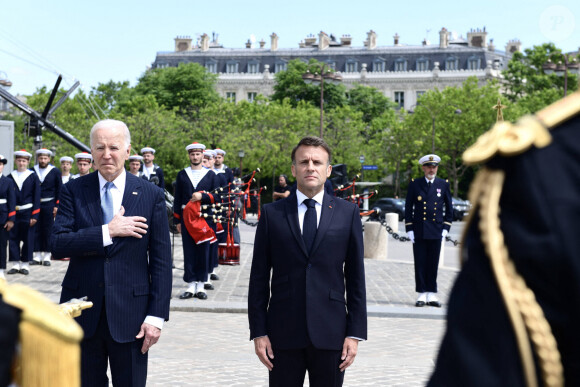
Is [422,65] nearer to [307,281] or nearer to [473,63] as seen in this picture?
[473,63]

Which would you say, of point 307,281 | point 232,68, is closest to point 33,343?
point 307,281

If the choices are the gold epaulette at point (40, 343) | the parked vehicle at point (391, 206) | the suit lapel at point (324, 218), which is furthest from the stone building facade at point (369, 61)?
the gold epaulette at point (40, 343)

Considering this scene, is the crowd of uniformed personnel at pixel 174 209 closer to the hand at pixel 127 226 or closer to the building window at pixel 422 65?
the hand at pixel 127 226

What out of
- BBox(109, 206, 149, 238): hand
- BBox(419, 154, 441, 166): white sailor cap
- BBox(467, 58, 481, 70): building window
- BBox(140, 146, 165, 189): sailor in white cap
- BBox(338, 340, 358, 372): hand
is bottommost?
BBox(338, 340, 358, 372): hand

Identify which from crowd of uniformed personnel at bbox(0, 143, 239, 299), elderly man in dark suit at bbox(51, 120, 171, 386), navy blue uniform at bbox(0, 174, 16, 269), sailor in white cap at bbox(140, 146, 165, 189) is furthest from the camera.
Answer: sailor in white cap at bbox(140, 146, 165, 189)

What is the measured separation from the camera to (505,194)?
3.78ft

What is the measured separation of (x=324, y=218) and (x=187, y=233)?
849cm

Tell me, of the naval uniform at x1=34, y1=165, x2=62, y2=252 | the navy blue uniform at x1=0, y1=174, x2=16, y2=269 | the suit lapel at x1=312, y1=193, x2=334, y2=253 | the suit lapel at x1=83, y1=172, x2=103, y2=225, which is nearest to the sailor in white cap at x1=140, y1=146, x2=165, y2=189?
the naval uniform at x1=34, y1=165, x2=62, y2=252

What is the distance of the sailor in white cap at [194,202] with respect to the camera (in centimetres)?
1254

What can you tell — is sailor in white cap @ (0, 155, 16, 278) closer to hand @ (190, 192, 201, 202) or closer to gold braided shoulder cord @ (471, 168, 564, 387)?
hand @ (190, 192, 201, 202)

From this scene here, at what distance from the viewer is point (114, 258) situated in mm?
4273

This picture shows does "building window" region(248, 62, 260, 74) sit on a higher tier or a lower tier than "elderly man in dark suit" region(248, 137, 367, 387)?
higher

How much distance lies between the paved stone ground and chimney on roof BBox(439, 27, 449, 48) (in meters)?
95.9

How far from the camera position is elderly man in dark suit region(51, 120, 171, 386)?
4184 millimetres
